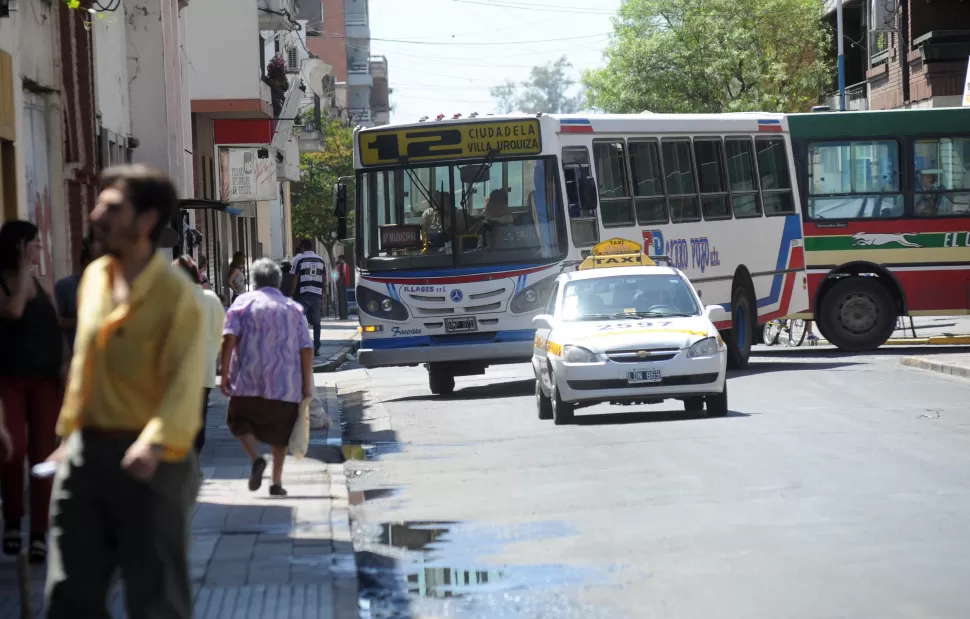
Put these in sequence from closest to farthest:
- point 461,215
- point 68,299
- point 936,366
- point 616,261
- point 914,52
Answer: point 68,299
point 616,261
point 461,215
point 936,366
point 914,52

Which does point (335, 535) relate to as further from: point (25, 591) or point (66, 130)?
point (66, 130)

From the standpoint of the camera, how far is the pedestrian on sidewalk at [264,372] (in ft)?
38.8

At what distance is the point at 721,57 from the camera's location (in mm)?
59656

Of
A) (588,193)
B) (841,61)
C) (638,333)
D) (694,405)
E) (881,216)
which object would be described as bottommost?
(694,405)

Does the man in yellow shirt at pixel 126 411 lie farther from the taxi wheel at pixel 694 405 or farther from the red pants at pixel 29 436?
the taxi wheel at pixel 694 405

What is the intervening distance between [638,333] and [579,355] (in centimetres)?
62

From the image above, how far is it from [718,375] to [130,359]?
11527 mm

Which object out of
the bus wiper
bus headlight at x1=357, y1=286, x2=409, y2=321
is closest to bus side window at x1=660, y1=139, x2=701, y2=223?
the bus wiper

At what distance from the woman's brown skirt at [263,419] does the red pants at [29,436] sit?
2.64 metres

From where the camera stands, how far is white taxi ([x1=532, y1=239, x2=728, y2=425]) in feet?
52.8

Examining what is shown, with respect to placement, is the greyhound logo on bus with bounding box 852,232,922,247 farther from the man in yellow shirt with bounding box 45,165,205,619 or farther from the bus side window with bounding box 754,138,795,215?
the man in yellow shirt with bounding box 45,165,205,619

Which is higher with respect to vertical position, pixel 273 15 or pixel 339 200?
pixel 273 15

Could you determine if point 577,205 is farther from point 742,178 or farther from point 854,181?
point 854,181

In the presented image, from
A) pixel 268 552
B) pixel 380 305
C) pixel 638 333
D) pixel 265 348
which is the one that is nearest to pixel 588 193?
pixel 380 305
